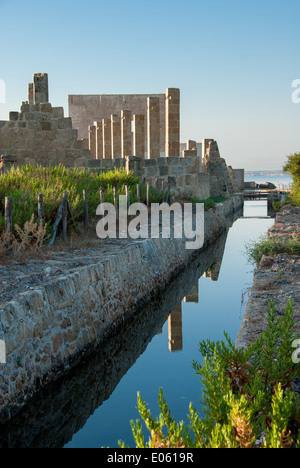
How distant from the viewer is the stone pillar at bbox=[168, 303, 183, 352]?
6.77m

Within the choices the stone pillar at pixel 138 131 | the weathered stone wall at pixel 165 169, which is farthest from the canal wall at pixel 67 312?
the stone pillar at pixel 138 131

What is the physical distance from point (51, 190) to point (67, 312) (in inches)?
155

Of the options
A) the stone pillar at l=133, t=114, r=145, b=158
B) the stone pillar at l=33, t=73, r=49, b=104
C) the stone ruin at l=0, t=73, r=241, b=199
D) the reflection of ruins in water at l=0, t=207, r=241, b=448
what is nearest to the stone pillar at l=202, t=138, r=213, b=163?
the stone ruin at l=0, t=73, r=241, b=199

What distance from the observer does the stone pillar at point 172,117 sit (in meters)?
17.4

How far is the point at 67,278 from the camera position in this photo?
225 inches

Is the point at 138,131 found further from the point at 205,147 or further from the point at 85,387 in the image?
the point at 85,387

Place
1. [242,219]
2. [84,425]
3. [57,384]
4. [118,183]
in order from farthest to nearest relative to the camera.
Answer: [242,219], [118,183], [57,384], [84,425]

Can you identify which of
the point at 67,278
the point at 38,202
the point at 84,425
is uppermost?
the point at 38,202

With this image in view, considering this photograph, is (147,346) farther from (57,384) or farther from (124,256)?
(57,384)

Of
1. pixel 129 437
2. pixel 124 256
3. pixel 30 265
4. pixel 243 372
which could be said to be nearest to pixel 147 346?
pixel 124 256

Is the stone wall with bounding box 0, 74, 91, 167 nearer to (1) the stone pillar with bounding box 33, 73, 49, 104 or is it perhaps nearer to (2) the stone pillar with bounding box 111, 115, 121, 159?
(1) the stone pillar with bounding box 33, 73, 49, 104

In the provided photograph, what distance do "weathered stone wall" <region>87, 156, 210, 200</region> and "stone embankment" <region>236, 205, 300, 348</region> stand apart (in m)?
7.12

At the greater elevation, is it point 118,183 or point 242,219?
point 118,183
